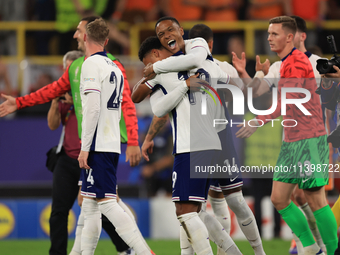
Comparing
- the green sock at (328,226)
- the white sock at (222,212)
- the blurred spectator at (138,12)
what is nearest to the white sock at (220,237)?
the white sock at (222,212)

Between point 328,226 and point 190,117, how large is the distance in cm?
161

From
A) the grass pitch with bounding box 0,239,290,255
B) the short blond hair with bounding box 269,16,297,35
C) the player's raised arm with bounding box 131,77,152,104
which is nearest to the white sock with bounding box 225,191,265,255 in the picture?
the player's raised arm with bounding box 131,77,152,104

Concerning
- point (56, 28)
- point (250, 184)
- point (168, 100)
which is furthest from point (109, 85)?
point (56, 28)

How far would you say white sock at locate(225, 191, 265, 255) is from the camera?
4312 mm

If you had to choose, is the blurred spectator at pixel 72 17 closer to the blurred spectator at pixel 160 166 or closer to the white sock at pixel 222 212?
the blurred spectator at pixel 160 166

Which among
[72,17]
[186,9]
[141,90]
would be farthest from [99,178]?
[186,9]

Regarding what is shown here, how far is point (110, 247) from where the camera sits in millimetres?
6973

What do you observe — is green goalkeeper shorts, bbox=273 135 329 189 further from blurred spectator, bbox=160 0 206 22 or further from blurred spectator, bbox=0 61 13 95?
blurred spectator, bbox=160 0 206 22

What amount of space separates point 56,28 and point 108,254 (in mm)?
5835

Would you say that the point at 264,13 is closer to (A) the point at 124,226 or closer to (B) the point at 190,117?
(B) the point at 190,117

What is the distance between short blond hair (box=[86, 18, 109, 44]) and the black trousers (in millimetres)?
1313

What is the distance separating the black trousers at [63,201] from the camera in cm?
485

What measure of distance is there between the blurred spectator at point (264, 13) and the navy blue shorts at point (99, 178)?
6914 millimetres

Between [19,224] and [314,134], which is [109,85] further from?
[19,224]
